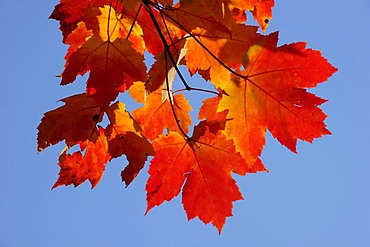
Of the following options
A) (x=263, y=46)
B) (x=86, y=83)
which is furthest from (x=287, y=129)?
(x=86, y=83)

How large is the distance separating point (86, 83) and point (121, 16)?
0.96ft

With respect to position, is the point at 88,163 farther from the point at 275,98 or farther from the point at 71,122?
the point at 275,98

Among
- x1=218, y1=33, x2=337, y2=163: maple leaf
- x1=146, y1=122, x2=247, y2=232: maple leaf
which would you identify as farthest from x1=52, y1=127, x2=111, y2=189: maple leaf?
x1=218, y1=33, x2=337, y2=163: maple leaf

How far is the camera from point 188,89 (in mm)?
1289

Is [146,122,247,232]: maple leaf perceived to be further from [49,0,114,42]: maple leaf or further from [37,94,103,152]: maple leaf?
[49,0,114,42]: maple leaf

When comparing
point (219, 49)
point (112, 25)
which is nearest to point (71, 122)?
point (112, 25)

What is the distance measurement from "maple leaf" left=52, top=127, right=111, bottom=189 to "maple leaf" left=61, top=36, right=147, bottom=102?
20cm

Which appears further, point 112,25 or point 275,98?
point 112,25

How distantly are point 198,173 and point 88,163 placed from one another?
0.33 metres

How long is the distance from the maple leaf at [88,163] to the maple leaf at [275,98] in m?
0.40

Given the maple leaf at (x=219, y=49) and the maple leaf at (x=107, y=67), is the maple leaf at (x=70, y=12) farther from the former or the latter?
the maple leaf at (x=219, y=49)

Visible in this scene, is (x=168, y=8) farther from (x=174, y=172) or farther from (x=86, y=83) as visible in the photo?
(x=174, y=172)

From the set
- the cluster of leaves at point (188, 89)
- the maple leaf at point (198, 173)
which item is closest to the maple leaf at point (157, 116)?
the cluster of leaves at point (188, 89)

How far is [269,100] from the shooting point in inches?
47.6
